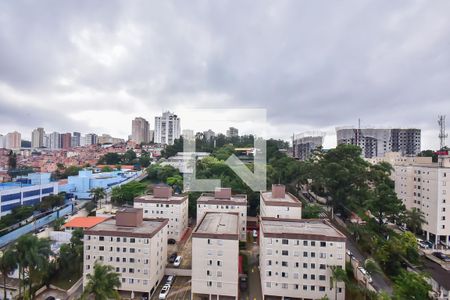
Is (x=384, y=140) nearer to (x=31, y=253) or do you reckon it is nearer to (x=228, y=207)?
(x=228, y=207)

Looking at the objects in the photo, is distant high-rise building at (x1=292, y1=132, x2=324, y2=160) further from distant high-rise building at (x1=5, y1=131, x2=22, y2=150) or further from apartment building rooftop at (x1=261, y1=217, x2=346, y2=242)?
distant high-rise building at (x1=5, y1=131, x2=22, y2=150)

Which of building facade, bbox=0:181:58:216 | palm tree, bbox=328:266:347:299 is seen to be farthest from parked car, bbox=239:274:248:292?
building facade, bbox=0:181:58:216

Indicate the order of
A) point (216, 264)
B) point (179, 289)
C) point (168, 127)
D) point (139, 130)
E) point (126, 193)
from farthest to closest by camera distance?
point (139, 130)
point (168, 127)
point (126, 193)
point (179, 289)
point (216, 264)

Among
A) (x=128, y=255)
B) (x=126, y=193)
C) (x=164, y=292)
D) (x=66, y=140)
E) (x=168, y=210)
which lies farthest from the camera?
(x=66, y=140)

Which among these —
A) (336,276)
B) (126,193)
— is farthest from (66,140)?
(336,276)

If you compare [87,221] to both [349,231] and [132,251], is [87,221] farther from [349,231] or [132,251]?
[349,231]

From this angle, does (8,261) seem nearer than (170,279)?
Yes

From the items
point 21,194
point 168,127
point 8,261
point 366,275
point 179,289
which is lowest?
point 179,289

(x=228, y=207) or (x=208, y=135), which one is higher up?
(x=208, y=135)
